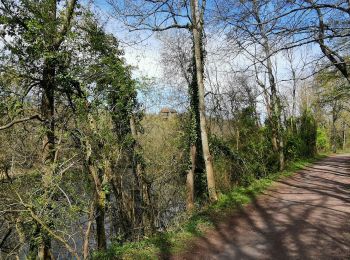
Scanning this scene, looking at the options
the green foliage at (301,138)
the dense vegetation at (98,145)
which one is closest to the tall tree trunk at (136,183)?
the dense vegetation at (98,145)

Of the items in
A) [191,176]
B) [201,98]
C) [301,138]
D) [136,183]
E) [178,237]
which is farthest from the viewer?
[301,138]

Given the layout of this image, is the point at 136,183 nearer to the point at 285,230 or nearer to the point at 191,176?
the point at 191,176

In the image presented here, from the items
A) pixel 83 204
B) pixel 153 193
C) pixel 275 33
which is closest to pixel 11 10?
pixel 83 204

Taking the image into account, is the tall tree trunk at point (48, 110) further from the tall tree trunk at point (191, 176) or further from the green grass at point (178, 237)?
the tall tree trunk at point (191, 176)

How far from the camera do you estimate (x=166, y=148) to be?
1583 centimetres

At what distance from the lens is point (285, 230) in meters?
6.91

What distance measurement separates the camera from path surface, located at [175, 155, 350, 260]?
5.83 metres

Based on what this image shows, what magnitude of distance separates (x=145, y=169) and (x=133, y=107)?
3.06m

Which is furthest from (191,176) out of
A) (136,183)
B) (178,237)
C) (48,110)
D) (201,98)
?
(178,237)

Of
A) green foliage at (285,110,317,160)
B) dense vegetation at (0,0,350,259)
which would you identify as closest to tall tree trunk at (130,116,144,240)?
dense vegetation at (0,0,350,259)

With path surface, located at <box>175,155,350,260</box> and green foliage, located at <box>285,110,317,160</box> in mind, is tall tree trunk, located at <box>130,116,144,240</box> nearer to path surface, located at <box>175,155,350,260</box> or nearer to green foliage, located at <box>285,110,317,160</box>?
path surface, located at <box>175,155,350,260</box>

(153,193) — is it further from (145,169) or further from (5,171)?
(5,171)

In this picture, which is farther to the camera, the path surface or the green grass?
the green grass

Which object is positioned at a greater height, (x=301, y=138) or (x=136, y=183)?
(x=301, y=138)
